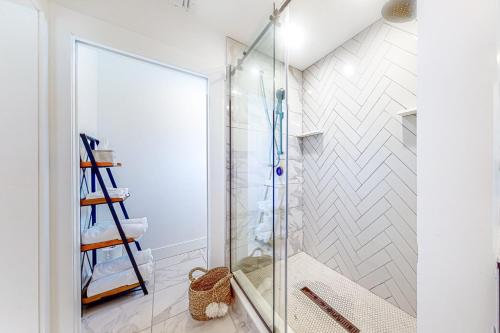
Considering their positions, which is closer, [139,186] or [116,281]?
[116,281]

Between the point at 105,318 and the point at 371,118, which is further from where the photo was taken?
the point at 371,118

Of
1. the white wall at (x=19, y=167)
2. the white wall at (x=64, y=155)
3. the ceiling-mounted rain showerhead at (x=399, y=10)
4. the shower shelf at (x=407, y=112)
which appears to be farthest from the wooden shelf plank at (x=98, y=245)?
the ceiling-mounted rain showerhead at (x=399, y=10)

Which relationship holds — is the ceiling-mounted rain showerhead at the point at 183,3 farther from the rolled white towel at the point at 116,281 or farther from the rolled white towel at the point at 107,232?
the rolled white towel at the point at 116,281

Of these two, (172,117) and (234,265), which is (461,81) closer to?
(234,265)

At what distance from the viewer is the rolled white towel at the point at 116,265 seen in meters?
1.35

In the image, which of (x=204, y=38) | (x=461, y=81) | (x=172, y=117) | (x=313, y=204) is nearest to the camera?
(x=461, y=81)

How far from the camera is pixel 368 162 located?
1463 millimetres

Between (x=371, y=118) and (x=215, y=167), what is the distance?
1.31 meters

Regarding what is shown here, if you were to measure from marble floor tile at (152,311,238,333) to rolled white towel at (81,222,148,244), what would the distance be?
648 millimetres

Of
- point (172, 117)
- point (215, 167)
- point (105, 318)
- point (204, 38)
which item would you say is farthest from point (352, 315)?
point (172, 117)

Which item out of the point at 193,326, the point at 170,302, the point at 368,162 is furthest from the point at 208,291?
the point at 368,162

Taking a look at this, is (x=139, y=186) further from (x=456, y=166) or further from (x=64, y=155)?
(x=456, y=166)

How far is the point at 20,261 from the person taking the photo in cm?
85

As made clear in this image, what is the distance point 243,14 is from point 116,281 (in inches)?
86.2
